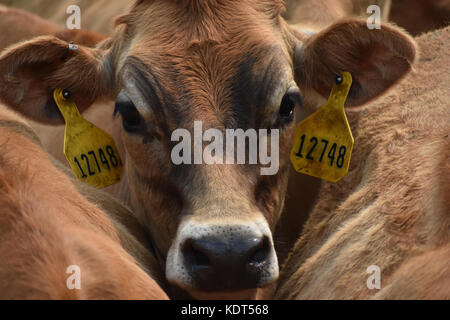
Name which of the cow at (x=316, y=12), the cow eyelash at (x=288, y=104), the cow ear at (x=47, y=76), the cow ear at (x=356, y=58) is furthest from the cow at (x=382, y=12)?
the cow ear at (x=47, y=76)

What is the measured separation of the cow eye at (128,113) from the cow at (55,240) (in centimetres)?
39

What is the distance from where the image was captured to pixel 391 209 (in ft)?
11.2

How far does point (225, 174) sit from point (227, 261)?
0.43 metres

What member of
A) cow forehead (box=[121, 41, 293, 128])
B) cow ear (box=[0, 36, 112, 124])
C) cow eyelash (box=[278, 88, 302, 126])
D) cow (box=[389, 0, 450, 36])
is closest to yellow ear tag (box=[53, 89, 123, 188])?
cow ear (box=[0, 36, 112, 124])

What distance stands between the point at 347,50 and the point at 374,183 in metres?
0.71

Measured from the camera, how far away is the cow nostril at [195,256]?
10.1 feet

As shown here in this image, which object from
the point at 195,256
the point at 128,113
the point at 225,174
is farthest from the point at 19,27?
the point at 195,256

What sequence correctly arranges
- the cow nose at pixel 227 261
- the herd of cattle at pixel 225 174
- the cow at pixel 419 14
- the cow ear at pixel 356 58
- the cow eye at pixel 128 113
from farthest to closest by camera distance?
the cow at pixel 419 14, the cow ear at pixel 356 58, the cow eye at pixel 128 113, the cow nose at pixel 227 261, the herd of cattle at pixel 225 174

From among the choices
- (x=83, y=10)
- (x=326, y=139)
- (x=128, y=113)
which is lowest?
(x=326, y=139)

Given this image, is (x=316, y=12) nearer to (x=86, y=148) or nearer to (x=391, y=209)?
(x=86, y=148)

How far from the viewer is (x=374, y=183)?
3838mm

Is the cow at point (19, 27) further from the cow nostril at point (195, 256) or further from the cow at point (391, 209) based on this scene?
the cow nostril at point (195, 256)

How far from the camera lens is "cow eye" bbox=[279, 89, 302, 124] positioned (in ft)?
12.3

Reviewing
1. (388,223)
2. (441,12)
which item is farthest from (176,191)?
(441,12)
